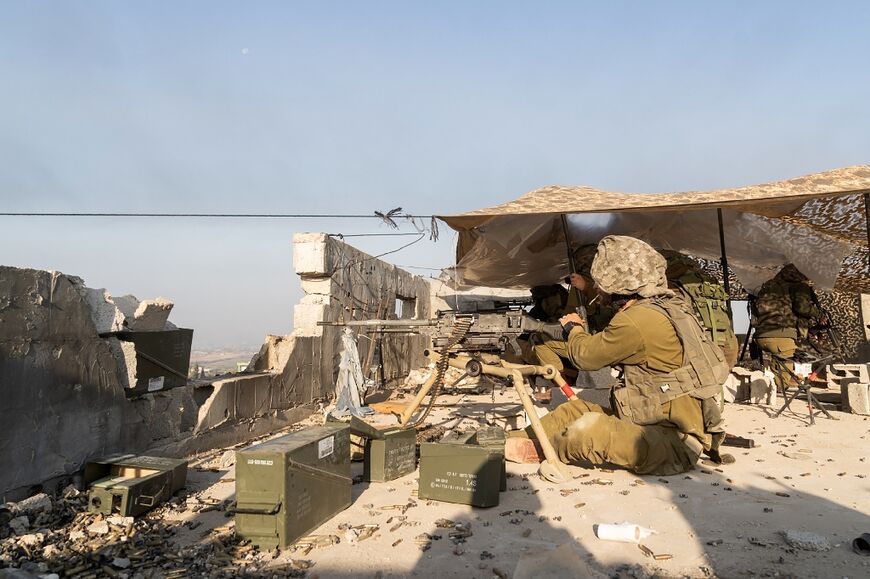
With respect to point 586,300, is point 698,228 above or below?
above

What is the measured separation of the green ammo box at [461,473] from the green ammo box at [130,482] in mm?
1768

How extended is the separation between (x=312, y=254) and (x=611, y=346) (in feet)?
Result: 17.1

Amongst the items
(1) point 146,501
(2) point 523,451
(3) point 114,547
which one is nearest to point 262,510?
(3) point 114,547

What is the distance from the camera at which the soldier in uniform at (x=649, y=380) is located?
13.5ft

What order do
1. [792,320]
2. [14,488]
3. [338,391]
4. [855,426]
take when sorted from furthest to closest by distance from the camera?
[792,320] → [338,391] → [855,426] → [14,488]

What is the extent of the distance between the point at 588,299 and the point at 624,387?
2.63 metres

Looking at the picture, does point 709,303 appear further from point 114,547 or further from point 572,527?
point 114,547

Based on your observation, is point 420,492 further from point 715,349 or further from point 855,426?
point 855,426

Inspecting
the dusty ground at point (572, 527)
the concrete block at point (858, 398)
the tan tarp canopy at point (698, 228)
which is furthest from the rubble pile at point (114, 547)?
the concrete block at point (858, 398)

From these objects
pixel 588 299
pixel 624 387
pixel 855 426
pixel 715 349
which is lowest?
pixel 855 426

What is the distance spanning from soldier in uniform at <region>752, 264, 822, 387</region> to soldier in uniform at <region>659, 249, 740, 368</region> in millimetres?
1831

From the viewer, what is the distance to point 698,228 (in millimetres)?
7195

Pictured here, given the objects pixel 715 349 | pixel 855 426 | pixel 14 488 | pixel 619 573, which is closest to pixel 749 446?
pixel 715 349

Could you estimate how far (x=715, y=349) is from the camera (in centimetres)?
432
